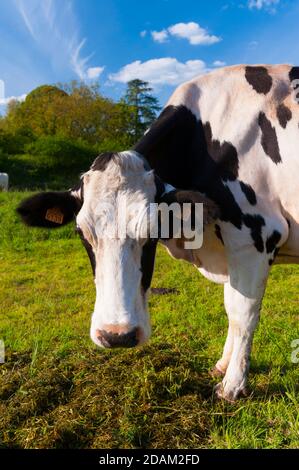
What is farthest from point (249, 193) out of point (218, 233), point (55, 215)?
point (55, 215)

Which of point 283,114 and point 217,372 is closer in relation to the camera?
point 283,114

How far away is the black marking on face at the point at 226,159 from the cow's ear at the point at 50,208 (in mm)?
1043

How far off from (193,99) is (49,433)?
2549 mm

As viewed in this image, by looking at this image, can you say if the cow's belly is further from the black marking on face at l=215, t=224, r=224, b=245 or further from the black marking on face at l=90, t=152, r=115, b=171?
the black marking on face at l=90, t=152, r=115, b=171

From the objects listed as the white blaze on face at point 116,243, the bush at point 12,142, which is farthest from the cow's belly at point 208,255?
the bush at point 12,142

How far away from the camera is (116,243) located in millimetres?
2525

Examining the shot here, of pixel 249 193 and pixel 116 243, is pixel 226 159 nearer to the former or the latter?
pixel 249 193

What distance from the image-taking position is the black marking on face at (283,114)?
3.15 metres

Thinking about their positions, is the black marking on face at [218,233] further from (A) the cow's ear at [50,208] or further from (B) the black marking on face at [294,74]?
(B) the black marking on face at [294,74]

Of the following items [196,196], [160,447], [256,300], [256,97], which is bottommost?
[160,447]

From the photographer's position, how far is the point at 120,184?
8.64ft

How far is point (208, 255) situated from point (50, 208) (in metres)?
1.30

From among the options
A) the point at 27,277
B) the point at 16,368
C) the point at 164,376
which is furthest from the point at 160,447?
the point at 27,277
